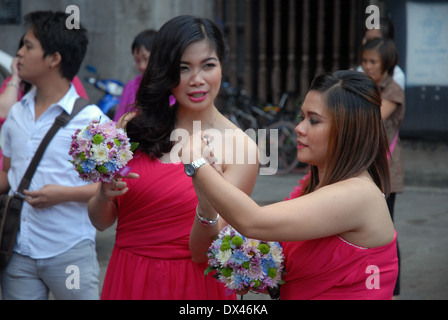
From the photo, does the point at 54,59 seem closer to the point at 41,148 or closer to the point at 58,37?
the point at 58,37

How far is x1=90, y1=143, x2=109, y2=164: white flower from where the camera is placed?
265cm

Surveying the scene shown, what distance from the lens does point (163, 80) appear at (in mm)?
2898

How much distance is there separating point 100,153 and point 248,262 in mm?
730

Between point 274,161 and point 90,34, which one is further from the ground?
point 90,34

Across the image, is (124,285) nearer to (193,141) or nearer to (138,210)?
(138,210)

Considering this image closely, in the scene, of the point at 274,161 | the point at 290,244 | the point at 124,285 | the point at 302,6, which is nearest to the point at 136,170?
the point at 124,285

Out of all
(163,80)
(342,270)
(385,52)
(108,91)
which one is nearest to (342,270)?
(342,270)

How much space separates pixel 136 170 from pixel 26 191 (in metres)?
0.87

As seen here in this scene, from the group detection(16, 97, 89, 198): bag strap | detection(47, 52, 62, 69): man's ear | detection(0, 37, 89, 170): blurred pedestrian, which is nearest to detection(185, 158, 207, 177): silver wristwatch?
detection(16, 97, 89, 198): bag strap

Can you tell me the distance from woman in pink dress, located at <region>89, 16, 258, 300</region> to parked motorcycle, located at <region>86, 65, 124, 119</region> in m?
7.08

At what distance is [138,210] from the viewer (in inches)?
113

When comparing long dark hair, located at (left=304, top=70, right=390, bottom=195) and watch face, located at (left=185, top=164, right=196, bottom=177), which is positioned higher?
long dark hair, located at (left=304, top=70, right=390, bottom=195)

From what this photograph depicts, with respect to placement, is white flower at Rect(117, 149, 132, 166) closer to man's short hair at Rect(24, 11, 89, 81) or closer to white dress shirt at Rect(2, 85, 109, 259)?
white dress shirt at Rect(2, 85, 109, 259)

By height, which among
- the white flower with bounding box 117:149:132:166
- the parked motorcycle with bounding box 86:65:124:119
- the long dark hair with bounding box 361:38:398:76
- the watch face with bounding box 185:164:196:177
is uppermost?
the long dark hair with bounding box 361:38:398:76
